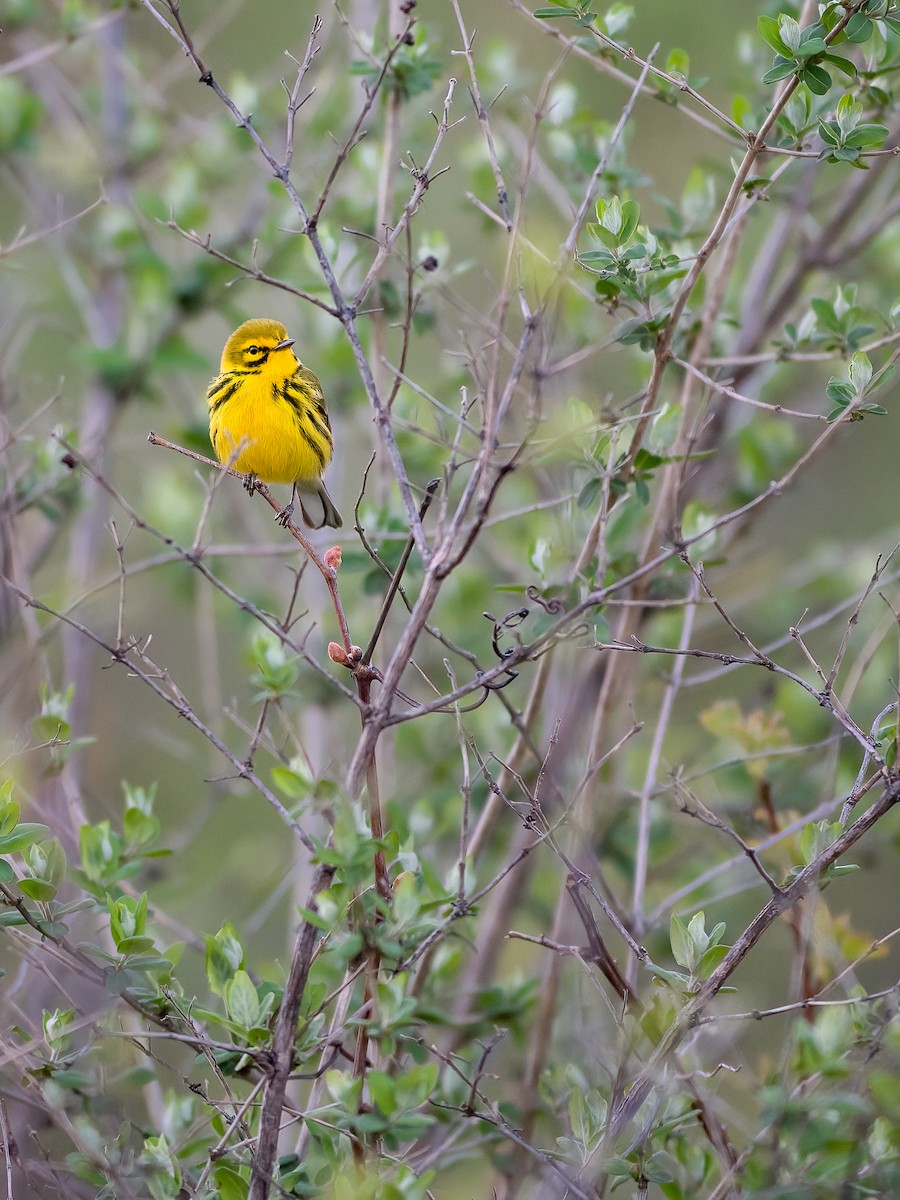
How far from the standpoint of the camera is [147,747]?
7.82 metres

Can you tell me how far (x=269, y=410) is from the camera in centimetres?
452

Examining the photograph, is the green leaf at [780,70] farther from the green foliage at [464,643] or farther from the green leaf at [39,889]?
the green leaf at [39,889]

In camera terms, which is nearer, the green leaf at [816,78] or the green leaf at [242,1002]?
the green leaf at [242,1002]

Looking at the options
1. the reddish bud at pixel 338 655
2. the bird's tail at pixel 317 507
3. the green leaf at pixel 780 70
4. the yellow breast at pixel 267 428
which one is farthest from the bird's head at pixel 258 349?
the reddish bud at pixel 338 655

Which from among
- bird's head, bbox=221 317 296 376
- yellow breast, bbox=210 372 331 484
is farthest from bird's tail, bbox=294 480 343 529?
bird's head, bbox=221 317 296 376

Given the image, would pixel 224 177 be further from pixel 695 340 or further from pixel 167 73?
pixel 695 340

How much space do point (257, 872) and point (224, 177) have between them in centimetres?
321

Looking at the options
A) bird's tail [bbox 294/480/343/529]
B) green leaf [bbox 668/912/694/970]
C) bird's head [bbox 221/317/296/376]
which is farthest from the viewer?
bird's tail [bbox 294/480/343/529]

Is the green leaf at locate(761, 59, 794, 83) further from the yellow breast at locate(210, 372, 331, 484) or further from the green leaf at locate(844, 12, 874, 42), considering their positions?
the yellow breast at locate(210, 372, 331, 484)

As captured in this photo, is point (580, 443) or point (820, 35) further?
point (580, 443)

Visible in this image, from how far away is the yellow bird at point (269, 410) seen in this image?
450cm

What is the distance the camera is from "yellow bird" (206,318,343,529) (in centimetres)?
450

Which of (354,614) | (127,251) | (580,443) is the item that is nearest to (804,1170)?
(580,443)

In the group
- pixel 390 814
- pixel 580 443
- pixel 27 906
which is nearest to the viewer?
pixel 27 906
